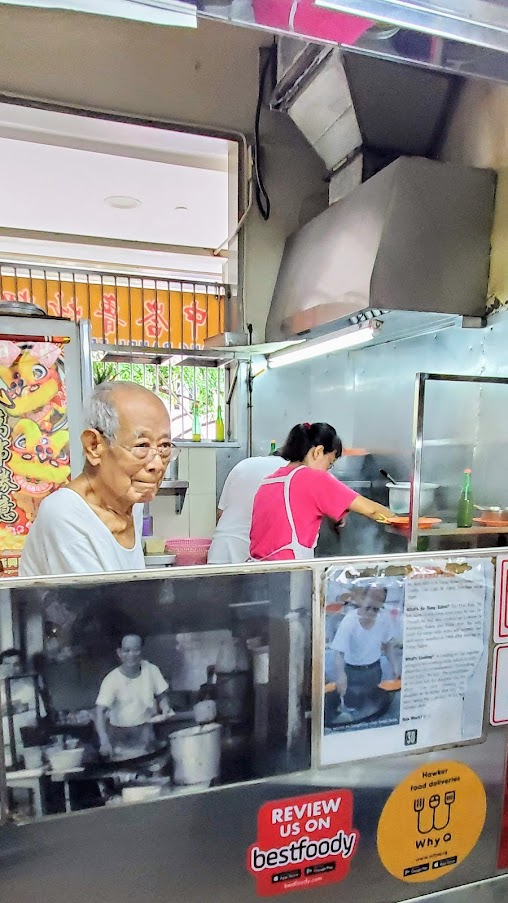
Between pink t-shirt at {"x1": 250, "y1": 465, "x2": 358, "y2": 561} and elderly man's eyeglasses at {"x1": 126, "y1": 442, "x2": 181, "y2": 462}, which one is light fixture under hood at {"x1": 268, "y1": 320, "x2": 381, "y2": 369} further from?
elderly man's eyeglasses at {"x1": 126, "y1": 442, "x2": 181, "y2": 462}

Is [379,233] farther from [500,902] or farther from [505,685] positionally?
[500,902]

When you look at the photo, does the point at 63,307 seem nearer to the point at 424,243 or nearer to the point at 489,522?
the point at 424,243

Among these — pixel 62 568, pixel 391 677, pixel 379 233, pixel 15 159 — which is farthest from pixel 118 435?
pixel 15 159

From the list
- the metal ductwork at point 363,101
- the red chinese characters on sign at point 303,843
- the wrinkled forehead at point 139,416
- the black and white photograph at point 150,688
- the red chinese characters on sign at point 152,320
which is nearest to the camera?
the black and white photograph at point 150,688

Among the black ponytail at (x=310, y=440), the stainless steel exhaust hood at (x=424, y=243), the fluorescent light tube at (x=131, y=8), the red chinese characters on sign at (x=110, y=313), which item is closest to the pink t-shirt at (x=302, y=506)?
the black ponytail at (x=310, y=440)

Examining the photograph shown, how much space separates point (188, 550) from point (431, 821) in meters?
2.34

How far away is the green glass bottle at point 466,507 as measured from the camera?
7.99 feet

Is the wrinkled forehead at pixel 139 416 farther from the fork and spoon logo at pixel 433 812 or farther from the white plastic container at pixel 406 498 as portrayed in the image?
the white plastic container at pixel 406 498

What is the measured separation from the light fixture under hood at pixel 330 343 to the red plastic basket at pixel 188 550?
122 centimetres

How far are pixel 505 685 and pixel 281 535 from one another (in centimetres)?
121

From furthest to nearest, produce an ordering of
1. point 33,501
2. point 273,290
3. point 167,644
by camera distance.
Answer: point 273,290 → point 33,501 → point 167,644

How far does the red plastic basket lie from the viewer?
3135 mm

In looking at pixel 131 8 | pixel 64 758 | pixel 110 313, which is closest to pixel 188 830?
pixel 64 758

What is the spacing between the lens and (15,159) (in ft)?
11.9
